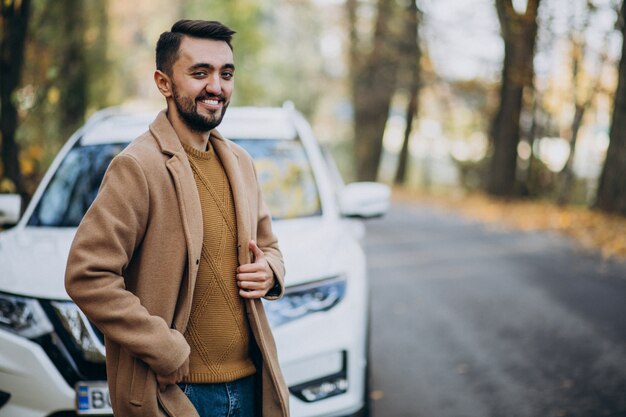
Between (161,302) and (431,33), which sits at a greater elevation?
(431,33)

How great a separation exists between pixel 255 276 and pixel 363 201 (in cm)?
241

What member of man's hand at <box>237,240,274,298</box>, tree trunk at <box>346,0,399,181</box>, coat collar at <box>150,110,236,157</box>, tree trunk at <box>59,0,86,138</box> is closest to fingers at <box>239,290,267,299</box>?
man's hand at <box>237,240,274,298</box>

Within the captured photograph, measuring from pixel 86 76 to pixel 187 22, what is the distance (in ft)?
34.1

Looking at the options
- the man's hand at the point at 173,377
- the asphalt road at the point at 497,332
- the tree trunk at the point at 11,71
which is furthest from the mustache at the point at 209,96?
the tree trunk at the point at 11,71

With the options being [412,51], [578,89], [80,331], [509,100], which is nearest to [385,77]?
[412,51]

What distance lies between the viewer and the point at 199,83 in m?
2.01

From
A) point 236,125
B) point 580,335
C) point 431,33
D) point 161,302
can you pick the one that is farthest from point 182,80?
point 431,33

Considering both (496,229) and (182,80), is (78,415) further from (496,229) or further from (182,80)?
(496,229)

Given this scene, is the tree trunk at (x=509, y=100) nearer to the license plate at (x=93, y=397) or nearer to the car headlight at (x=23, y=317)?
the car headlight at (x=23, y=317)

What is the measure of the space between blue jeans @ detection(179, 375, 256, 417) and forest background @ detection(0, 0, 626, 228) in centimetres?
548

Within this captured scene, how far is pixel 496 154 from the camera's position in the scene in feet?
61.9

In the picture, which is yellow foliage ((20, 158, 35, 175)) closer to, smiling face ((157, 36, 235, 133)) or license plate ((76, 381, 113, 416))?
license plate ((76, 381, 113, 416))

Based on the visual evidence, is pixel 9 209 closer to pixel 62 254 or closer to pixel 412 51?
pixel 62 254

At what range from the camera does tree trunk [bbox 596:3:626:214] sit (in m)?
12.6
